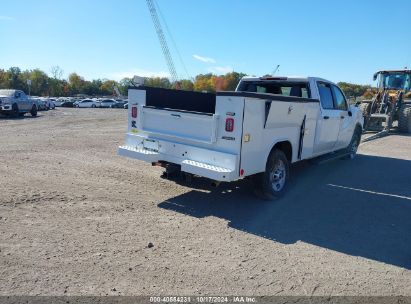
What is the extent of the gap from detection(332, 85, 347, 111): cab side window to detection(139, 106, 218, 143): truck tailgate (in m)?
4.35

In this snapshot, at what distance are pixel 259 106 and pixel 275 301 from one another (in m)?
3.03

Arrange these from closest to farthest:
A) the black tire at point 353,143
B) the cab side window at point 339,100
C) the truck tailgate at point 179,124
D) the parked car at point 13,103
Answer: the truck tailgate at point 179,124 → the cab side window at point 339,100 → the black tire at point 353,143 → the parked car at point 13,103

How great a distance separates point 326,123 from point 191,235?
468 cm

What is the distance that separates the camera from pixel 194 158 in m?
6.00

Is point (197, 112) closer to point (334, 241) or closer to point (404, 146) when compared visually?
point (334, 241)

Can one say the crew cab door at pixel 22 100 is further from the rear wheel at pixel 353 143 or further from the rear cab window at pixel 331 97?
the rear cab window at pixel 331 97

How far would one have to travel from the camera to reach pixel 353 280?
400 cm

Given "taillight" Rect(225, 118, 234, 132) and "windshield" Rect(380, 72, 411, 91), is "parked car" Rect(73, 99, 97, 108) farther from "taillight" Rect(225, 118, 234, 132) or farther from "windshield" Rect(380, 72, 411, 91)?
"taillight" Rect(225, 118, 234, 132)

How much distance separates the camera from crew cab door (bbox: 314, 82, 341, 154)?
8.08 m

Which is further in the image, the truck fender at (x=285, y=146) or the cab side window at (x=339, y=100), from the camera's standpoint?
the cab side window at (x=339, y=100)

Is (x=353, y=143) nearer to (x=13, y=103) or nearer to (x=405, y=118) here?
(x=405, y=118)

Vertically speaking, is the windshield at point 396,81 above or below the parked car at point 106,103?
above

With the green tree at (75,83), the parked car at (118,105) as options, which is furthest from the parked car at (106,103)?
the green tree at (75,83)

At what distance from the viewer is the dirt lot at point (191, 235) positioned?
3789mm
